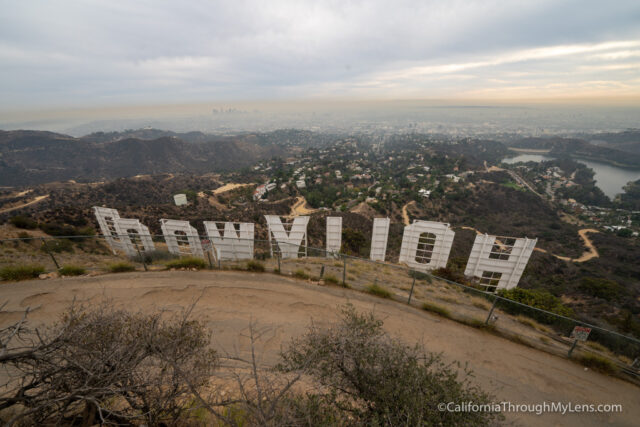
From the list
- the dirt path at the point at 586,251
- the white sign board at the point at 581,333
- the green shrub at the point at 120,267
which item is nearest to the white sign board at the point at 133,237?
the green shrub at the point at 120,267

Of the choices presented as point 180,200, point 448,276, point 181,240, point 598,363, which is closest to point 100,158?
point 180,200

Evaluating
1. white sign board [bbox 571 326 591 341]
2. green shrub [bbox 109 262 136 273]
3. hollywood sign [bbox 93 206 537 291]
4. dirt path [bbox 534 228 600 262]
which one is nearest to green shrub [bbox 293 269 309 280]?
hollywood sign [bbox 93 206 537 291]

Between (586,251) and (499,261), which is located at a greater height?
(499,261)

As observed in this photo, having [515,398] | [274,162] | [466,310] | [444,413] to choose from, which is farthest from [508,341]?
[274,162]

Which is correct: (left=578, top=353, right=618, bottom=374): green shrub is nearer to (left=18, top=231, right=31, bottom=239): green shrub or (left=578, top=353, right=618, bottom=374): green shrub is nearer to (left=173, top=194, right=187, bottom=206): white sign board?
(left=18, top=231, right=31, bottom=239): green shrub

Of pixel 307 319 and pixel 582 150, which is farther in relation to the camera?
pixel 582 150

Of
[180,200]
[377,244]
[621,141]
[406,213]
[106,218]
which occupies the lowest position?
[406,213]

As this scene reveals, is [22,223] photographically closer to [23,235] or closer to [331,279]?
[23,235]
